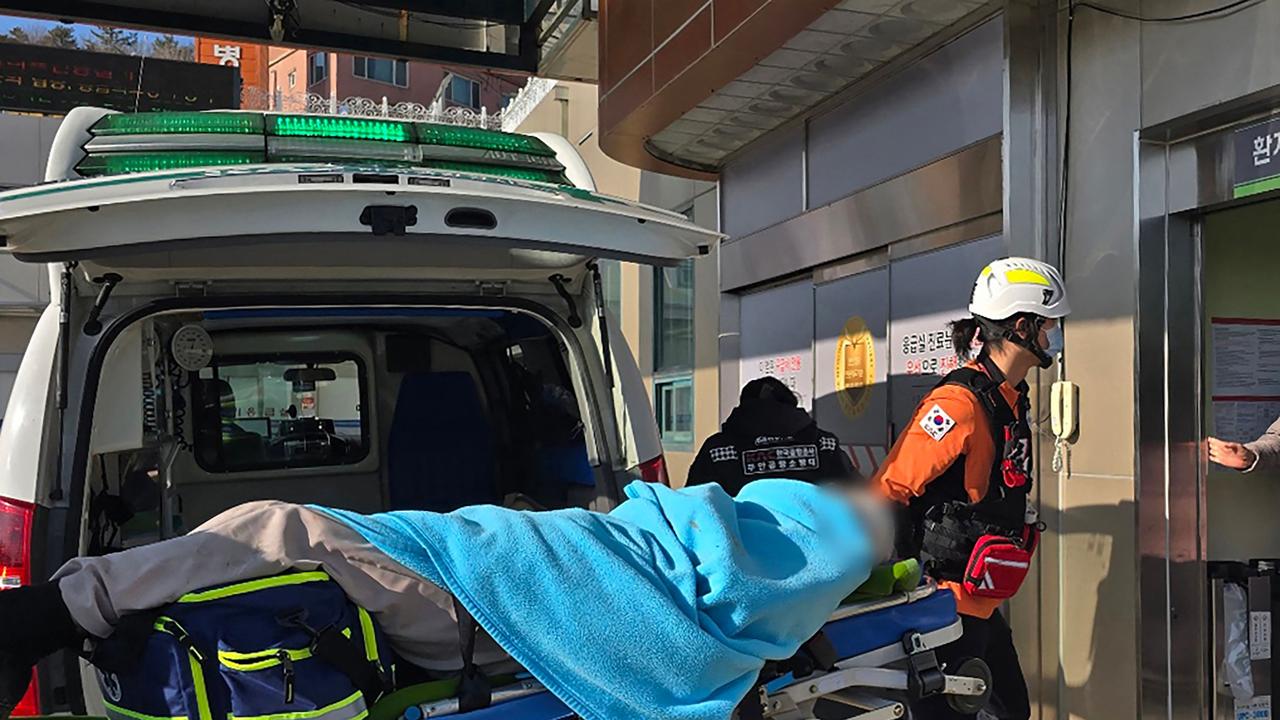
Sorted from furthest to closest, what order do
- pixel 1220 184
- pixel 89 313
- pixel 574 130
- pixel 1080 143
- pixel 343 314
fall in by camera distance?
pixel 574 130
pixel 1080 143
pixel 1220 184
pixel 343 314
pixel 89 313

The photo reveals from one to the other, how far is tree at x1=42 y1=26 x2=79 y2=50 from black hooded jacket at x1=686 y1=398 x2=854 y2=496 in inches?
692

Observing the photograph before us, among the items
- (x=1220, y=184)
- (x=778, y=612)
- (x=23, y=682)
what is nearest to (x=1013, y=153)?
(x=1220, y=184)

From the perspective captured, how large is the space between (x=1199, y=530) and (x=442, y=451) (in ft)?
11.0

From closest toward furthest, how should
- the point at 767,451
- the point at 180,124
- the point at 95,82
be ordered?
the point at 180,124 → the point at 767,451 → the point at 95,82

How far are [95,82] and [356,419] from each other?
1483 centimetres

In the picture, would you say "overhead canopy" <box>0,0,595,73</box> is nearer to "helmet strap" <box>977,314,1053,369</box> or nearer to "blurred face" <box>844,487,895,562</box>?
"helmet strap" <box>977,314,1053,369</box>

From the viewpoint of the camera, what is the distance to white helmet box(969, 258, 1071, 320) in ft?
12.9

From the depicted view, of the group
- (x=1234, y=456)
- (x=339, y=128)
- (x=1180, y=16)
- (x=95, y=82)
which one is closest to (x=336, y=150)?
(x=339, y=128)

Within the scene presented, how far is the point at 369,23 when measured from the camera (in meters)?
7.06

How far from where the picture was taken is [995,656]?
12.6ft

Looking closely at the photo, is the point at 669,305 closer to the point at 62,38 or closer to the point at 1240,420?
the point at 1240,420

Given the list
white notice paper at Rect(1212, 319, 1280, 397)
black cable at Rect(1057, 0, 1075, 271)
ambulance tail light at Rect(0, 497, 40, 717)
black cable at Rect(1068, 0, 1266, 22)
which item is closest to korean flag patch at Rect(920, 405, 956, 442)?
black cable at Rect(1057, 0, 1075, 271)

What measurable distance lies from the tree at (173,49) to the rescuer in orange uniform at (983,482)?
67.9 ft

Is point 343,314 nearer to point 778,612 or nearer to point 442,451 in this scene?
point 442,451
